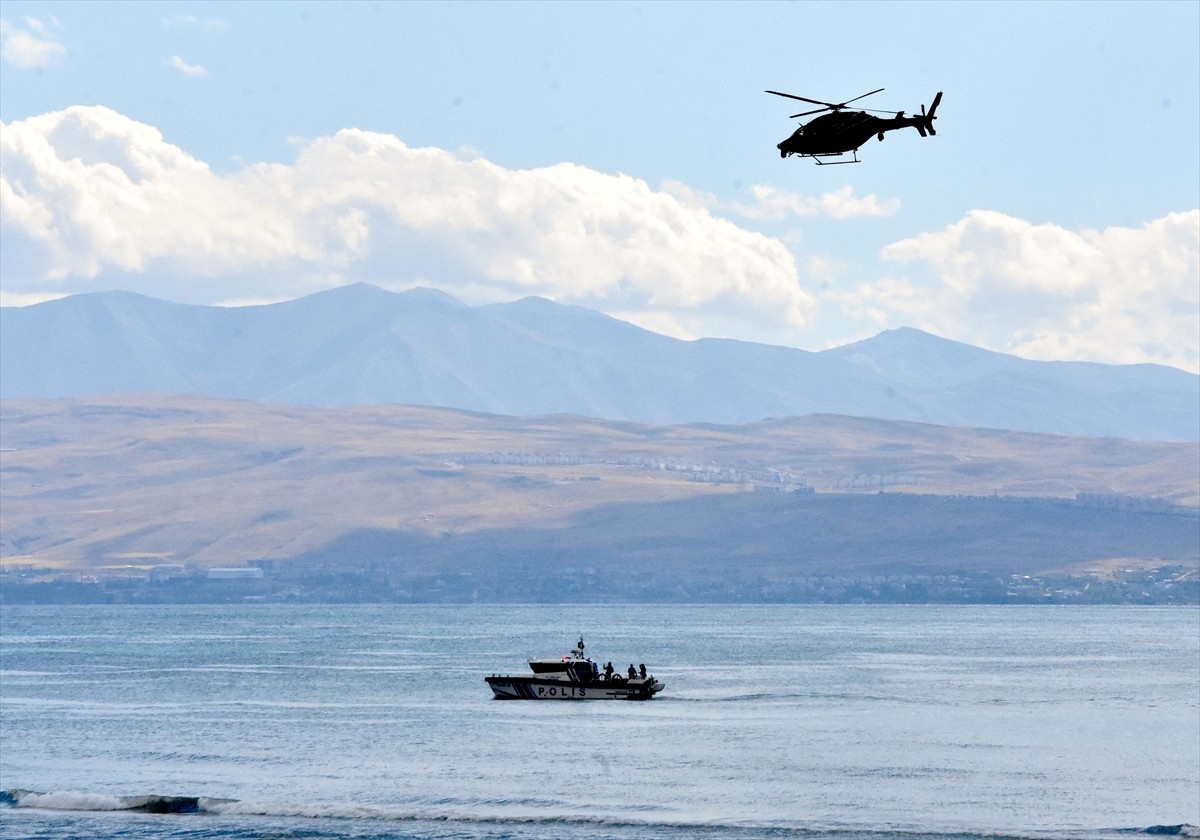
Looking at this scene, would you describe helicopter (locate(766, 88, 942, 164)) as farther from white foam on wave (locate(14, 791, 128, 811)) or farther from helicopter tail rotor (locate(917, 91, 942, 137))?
white foam on wave (locate(14, 791, 128, 811))

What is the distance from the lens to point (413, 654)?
180 meters

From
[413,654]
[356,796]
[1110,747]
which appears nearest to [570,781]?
[356,796]

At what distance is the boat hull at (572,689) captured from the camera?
119500mm

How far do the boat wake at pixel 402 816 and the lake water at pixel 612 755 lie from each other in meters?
0.21

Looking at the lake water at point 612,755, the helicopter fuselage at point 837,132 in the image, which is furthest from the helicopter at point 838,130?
the lake water at point 612,755

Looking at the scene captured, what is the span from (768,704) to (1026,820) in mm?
46289

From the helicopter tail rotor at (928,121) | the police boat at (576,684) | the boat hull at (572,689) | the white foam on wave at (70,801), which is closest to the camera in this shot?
the helicopter tail rotor at (928,121)

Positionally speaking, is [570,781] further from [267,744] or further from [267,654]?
[267,654]

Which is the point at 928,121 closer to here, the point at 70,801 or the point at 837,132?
the point at 837,132

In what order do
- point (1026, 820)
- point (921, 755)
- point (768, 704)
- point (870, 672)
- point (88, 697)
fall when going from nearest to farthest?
point (1026, 820)
point (921, 755)
point (768, 704)
point (88, 697)
point (870, 672)

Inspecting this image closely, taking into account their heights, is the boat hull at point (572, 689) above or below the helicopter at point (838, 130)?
below

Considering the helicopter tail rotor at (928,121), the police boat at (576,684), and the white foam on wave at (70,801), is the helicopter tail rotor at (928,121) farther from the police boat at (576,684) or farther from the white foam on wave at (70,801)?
the police boat at (576,684)

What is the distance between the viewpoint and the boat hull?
120 m

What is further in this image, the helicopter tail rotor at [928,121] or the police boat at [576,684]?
the police boat at [576,684]
